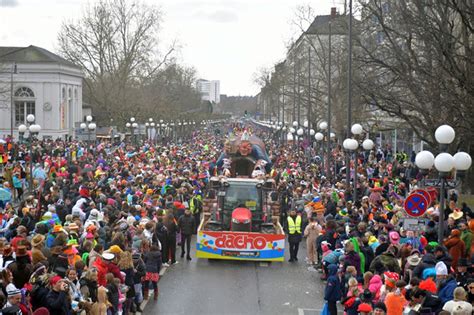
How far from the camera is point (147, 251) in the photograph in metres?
15.5

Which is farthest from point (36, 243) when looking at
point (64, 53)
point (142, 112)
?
point (64, 53)

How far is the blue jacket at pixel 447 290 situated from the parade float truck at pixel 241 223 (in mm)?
7668

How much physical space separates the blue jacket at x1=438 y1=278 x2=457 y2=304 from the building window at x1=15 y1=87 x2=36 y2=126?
6419cm

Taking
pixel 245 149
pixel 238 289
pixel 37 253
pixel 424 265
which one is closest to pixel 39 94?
pixel 245 149

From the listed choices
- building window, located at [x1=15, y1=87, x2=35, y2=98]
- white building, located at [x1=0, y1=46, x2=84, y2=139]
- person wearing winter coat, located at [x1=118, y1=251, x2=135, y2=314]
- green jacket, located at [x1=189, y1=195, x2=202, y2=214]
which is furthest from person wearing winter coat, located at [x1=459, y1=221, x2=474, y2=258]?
building window, located at [x1=15, y1=87, x2=35, y2=98]

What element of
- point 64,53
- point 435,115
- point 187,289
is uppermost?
point 64,53

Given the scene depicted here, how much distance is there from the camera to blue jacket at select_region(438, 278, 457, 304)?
11328mm

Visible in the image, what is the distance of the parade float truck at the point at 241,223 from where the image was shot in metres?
18.9

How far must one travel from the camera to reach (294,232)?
19.5 metres

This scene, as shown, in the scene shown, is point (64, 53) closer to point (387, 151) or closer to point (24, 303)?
point (387, 151)

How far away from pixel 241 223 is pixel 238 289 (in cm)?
334

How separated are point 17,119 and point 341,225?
191 feet

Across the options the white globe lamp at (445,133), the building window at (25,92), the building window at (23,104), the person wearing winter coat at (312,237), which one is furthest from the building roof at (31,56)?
the white globe lamp at (445,133)

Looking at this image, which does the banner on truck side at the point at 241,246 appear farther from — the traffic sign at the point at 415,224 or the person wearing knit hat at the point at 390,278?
the person wearing knit hat at the point at 390,278
